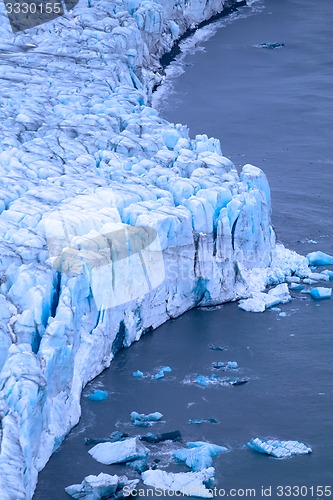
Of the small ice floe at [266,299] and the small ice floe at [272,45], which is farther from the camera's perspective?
the small ice floe at [272,45]

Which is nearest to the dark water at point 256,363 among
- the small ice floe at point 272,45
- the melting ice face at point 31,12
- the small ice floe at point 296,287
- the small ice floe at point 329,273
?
the small ice floe at point 296,287

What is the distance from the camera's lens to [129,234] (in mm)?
22453

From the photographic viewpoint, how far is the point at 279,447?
1936cm

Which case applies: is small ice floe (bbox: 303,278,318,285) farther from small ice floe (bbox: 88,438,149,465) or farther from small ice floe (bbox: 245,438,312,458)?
small ice floe (bbox: 88,438,149,465)

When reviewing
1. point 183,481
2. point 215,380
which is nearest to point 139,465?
point 183,481

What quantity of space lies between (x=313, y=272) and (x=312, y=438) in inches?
236

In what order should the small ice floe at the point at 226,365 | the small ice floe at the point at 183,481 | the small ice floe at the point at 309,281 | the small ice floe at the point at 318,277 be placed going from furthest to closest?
the small ice floe at the point at 318,277
the small ice floe at the point at 309,281
the small ice floe at the point at 226,365
the small ice floe at the point at 183,481

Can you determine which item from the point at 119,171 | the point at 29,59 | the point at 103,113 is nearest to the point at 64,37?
the point at 29,59

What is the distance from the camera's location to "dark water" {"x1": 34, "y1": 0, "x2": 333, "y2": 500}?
62.5 feet

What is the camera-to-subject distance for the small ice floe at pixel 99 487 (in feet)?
59.7

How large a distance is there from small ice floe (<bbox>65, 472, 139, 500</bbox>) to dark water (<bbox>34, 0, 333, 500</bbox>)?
199 mm

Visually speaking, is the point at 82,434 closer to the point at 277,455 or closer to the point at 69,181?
the point at 277,455

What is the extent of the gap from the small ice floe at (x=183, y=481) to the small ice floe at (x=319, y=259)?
24.9 feet

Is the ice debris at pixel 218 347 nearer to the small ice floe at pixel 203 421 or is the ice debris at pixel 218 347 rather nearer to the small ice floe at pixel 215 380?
the small ice floe at pixel 215 380
